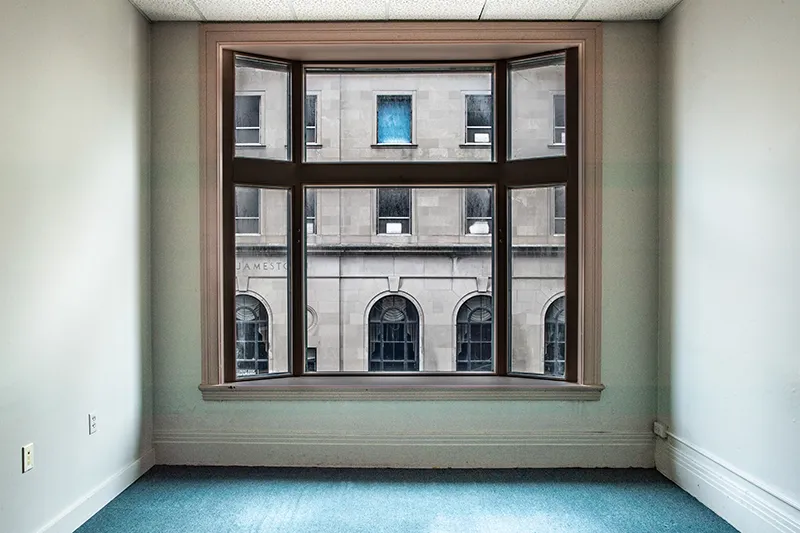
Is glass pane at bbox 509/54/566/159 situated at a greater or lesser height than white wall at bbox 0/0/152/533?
greater

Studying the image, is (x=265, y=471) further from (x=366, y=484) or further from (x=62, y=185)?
(x=62, y=185)

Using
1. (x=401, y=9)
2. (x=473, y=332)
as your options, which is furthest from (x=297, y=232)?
(x=401, y=9)

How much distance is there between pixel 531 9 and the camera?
295 centimetres

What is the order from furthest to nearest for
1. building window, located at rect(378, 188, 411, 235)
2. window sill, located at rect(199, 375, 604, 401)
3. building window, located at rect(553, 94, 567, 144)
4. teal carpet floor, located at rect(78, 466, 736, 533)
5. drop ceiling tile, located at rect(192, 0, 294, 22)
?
1. building window, located at rect(378, 188, 411, 235)
2. building window, located at rect(553, 94, 567, 144)
3. window sill, located at rect(199, 375, 604, 401)
4. drop ceiling tile, located at rect(192, 0, 294, 22)
5. teal carpet floor, located at rect(78, 466, 736, 533)

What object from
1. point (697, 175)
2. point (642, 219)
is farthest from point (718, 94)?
point (642, 219)

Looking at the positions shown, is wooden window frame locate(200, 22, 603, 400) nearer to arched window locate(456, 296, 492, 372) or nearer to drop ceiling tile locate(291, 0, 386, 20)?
drop ceiling tile locate(291, 0, 386, 20)

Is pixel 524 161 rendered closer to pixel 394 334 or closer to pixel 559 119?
pixel 559 119

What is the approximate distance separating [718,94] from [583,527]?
2.00 meters

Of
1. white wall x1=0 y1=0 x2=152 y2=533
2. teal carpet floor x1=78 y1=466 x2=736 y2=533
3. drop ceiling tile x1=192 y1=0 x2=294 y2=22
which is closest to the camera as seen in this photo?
white wall x1=0 y1=0 x2=152 y2=533

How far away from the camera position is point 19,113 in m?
2.05

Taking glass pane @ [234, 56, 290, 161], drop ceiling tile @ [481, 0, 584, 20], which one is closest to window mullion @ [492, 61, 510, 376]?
drop ceiling tile @ [481, 0, 584, 20]

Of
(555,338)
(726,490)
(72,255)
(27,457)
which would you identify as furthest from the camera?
(555,338)

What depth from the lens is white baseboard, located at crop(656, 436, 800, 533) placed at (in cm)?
217

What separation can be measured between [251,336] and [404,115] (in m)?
1.55
